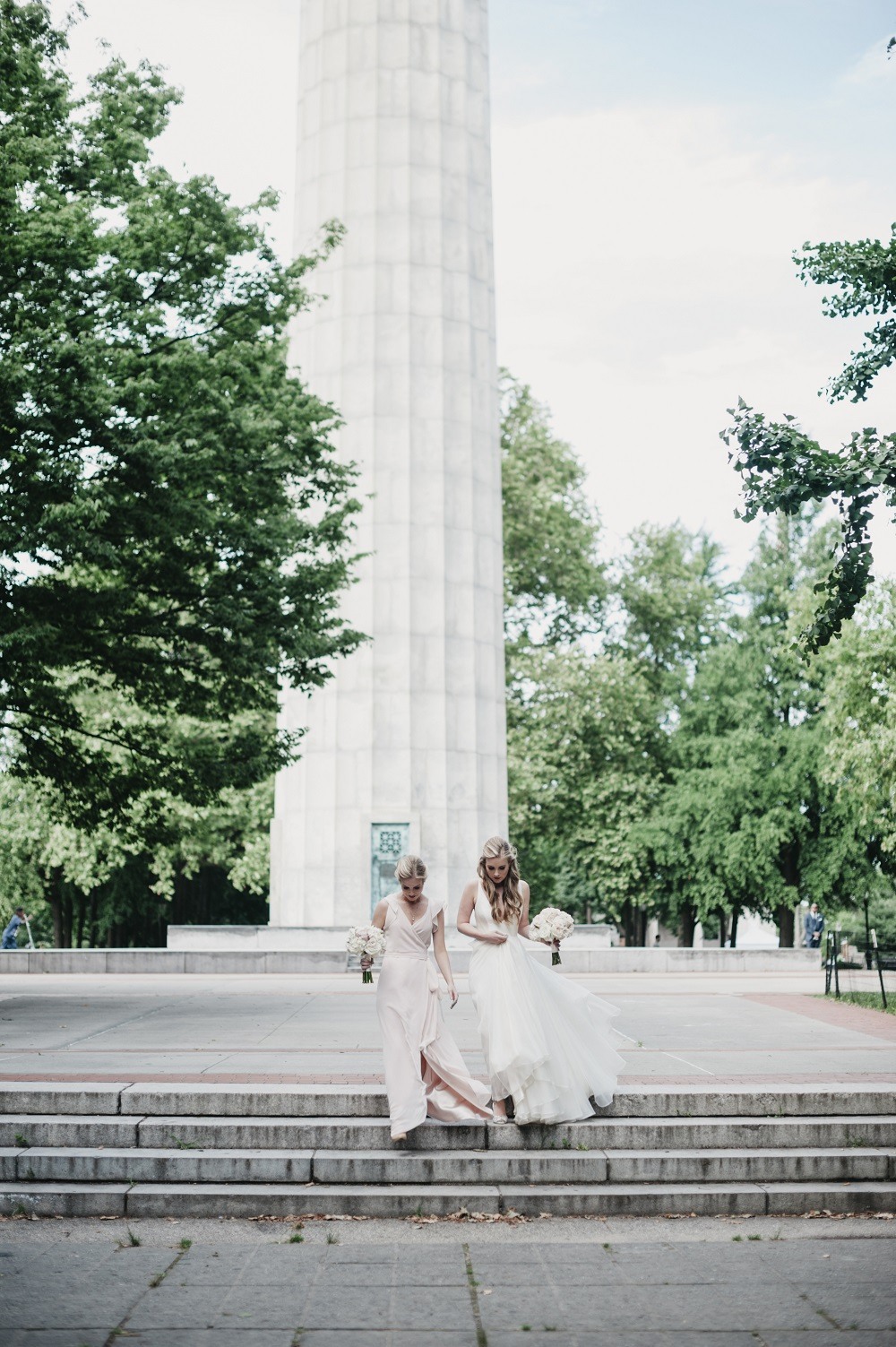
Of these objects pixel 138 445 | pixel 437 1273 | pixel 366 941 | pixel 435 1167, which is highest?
pixel 138 445

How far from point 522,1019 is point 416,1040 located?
689 millimetres

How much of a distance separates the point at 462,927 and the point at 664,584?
1515 inches

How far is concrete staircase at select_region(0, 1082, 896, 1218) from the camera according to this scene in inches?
331

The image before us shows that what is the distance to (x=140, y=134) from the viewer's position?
18.2 metres

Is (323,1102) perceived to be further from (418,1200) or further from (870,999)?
(870,999)

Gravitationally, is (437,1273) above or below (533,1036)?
below

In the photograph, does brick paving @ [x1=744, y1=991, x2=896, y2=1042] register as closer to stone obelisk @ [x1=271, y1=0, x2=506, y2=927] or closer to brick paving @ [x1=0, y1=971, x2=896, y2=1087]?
brick paving @ [x1=0, y1=971, x2=896, y2=1087]

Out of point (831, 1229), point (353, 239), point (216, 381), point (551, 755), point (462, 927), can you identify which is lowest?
point (831, 1229)

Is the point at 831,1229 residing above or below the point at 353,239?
below

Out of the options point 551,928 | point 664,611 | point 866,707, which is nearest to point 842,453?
point 551,928

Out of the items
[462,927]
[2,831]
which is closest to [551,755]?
[2,831]

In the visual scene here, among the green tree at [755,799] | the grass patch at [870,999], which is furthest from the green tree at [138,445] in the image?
the green tree at [755,799]

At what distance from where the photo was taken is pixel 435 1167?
875 centimetres

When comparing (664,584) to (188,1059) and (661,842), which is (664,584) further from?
(188,1059)
